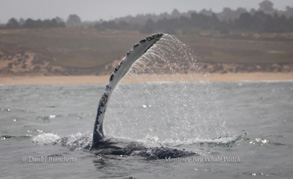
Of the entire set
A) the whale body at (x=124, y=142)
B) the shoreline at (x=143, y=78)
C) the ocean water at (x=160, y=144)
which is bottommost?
the shoreline at (x=143, y=78)

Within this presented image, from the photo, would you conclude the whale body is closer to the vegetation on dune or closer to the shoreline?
the shoreline

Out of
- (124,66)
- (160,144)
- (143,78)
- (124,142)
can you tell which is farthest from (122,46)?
(124,66)

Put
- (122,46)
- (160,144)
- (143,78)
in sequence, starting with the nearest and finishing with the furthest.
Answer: (160,144) → (143,78) → (122,46)

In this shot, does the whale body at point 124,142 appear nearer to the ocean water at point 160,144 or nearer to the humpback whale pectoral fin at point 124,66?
the humpback whale pectoral fin at point 124,66

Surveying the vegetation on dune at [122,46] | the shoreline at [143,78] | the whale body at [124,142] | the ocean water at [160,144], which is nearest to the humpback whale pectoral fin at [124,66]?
the whale body at [124,142]

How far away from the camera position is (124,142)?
8055mm

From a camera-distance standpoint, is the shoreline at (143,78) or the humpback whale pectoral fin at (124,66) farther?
the shoreline at (143,78)

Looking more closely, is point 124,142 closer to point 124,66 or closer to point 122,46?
point 124,66

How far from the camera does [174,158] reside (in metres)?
7.18

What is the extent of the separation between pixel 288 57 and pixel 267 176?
63919 mm

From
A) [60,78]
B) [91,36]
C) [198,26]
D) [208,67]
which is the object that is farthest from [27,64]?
[198,26]

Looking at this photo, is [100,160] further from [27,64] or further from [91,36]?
[91,36]

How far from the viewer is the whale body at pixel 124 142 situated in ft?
21.9

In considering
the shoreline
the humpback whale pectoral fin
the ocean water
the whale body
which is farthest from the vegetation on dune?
the humpback whale pectoral fin
